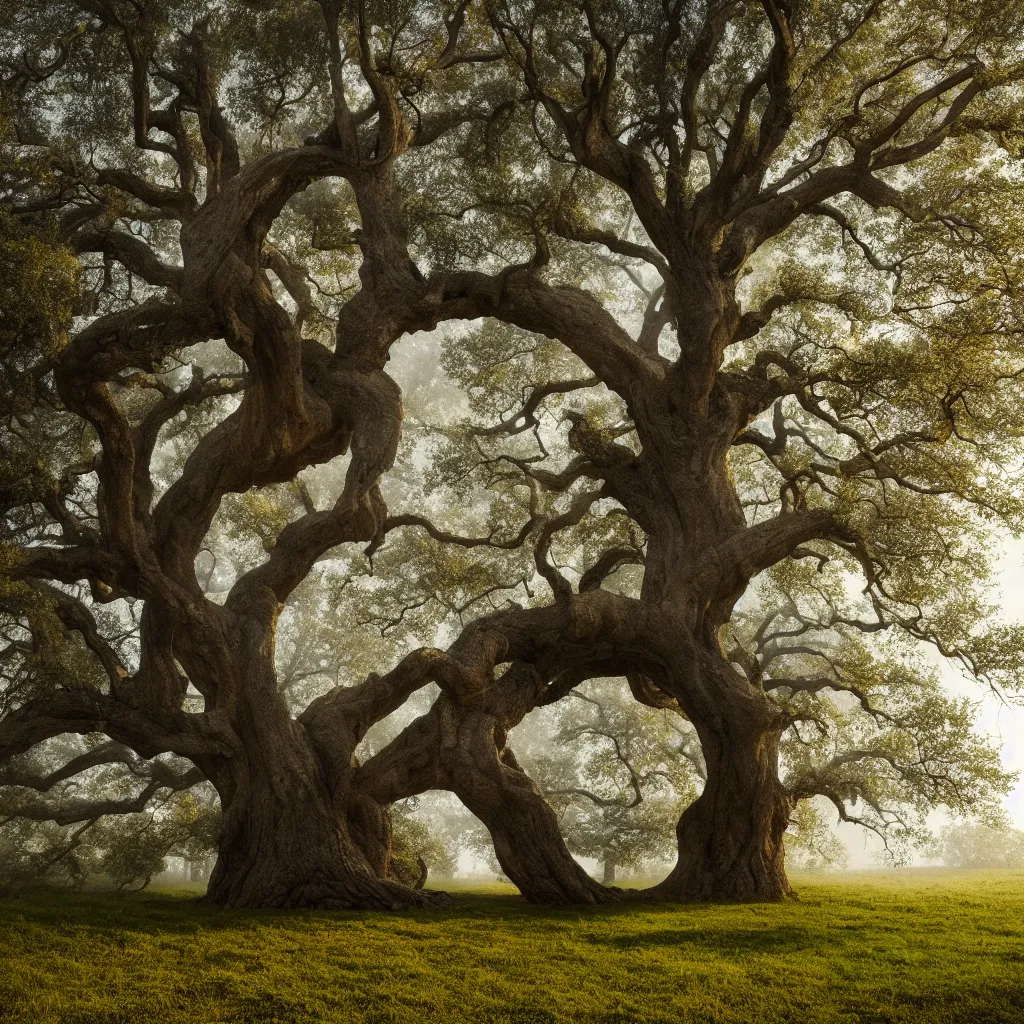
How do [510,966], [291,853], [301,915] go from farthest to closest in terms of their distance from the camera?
[291,853] → [301,915] → [510,966]

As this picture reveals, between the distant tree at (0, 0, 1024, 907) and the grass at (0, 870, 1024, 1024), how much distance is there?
261cm

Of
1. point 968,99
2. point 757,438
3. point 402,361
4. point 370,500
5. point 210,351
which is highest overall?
point 402,361

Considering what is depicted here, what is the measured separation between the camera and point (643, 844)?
2542 cm

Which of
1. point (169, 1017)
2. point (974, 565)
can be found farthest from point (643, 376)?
point (169, 1017)

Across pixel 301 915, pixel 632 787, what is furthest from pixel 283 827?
pixel 632 787

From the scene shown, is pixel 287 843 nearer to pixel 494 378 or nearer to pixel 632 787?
pixel 494 378

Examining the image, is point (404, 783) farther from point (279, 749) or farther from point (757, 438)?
point (757, 438)

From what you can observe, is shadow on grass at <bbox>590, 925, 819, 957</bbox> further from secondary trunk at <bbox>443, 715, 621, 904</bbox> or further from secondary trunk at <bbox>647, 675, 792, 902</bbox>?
secondary trunk at <bbox>647, 675, 792, 902</bbox>

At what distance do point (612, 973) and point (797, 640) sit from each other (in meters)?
29.9

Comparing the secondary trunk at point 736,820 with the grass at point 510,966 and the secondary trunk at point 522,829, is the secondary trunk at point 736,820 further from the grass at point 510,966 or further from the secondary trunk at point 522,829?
the grass at point 510,966

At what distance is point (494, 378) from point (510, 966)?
14437mm

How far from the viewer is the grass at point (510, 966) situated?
6.96m

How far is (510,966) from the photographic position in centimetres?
872

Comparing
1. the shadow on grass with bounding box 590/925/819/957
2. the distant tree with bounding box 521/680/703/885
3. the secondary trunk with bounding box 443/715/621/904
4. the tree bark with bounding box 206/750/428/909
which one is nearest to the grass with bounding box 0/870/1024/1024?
the shadow on grass with bounding box 590/925/819/957
